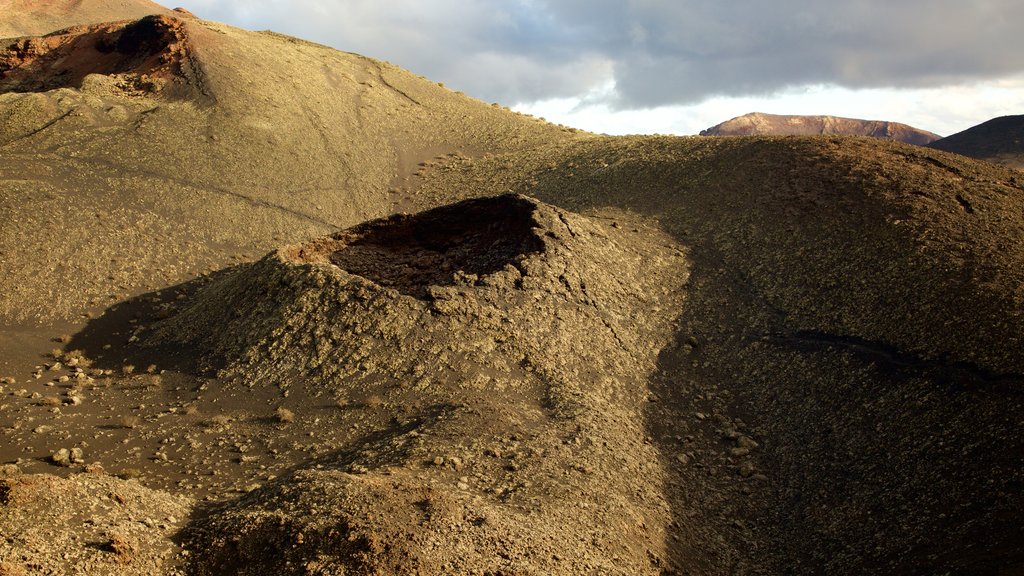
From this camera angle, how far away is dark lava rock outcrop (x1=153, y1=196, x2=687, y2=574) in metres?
7.13

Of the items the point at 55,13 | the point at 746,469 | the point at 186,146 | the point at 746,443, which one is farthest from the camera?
the point at 55,13

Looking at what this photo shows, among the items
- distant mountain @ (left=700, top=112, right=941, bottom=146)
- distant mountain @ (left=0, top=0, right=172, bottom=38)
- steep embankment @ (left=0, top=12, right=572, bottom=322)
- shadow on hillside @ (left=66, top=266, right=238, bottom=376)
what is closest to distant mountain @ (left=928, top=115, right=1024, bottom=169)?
steep embankment @ (left=0, top=12, right=572, bottom=322)

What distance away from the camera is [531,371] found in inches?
460

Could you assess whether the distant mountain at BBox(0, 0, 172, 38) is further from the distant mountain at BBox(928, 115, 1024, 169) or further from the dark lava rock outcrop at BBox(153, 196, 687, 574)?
the distant mountain at BBox(928, 115, 1024, 169)

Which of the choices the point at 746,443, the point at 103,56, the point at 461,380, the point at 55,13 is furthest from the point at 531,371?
the point at 55,13

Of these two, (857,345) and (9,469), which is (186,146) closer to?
(9,469)

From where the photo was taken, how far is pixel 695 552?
8766mm

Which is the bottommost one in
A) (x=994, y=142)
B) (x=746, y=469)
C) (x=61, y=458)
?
(x=61, y=458)

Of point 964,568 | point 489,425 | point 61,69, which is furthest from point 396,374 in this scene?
point 61,69

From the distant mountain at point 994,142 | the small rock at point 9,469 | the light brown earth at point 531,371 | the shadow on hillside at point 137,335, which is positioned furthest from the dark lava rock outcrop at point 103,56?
the distant mountain at point 994,142

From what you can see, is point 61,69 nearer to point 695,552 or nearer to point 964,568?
point 695,552

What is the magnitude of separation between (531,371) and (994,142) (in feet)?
192

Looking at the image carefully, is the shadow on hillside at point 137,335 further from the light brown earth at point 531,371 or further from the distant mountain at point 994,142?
the distant mountain at point 994,142

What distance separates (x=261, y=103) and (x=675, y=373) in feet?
65.0
